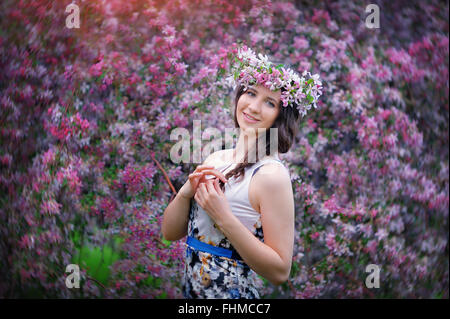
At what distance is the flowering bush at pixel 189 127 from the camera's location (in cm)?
302

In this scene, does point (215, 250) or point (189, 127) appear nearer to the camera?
point (215, 250)

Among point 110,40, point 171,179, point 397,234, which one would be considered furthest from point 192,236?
point 397,234

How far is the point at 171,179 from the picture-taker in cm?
314

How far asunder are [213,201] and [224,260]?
0.90ft

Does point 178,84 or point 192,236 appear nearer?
point 192,236

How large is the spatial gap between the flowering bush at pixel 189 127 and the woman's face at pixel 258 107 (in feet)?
4.43

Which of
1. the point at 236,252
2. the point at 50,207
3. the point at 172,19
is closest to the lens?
the point at 236,252

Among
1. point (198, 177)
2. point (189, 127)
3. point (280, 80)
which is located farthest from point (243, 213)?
point (189, 127)

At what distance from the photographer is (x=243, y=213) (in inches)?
61.6

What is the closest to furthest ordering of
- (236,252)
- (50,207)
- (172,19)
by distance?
(236,252) → (50,207) → (172,19)

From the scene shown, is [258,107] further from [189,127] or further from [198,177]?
[189,127]

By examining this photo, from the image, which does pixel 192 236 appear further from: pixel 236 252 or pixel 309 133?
pixel 309 133
